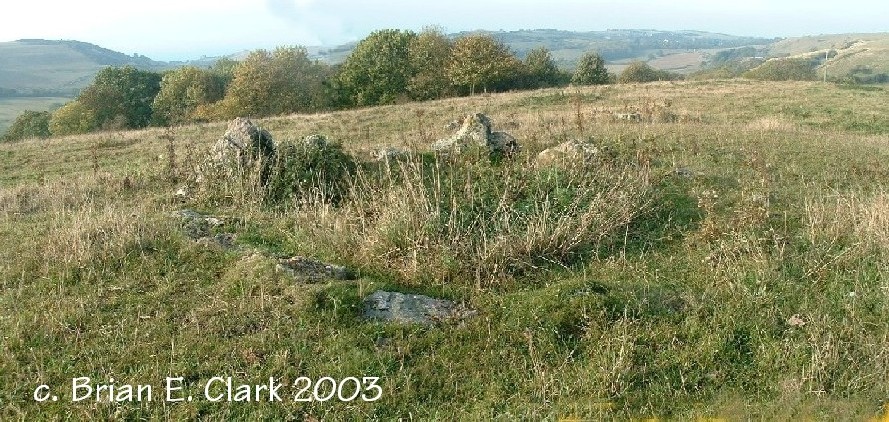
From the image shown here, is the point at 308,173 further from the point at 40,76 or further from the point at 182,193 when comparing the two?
the point at 40,76

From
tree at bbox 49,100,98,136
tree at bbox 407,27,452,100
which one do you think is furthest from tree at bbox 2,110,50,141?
tree at bbox 407,27,452,100

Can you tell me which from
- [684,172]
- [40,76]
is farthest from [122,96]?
[40,76]

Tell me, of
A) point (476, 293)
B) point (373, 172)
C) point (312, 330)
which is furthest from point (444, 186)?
point (312, 330)

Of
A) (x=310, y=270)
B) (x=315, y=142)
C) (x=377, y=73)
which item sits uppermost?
(x=377, y=73)

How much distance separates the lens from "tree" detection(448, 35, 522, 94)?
4628 centimetres

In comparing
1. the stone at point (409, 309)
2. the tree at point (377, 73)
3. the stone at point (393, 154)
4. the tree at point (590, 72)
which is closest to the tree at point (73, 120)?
the tree at point (377, 73)

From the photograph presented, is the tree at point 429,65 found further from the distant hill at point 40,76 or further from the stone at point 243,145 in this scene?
the distant hill at point 40,76

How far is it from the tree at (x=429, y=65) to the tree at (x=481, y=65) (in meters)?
1.13

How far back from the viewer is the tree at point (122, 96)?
52.5 meters

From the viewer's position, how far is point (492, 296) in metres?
6.02

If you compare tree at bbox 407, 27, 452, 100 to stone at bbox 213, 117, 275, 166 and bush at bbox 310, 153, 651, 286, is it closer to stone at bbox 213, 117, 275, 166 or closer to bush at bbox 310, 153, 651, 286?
stone at bbox 213, 117, 275, 166

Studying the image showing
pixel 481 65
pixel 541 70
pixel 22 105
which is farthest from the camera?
pixel 22 105

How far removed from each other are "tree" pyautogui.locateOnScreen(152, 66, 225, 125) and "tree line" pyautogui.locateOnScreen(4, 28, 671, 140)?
0.09 meters

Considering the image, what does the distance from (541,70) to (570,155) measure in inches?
1902
